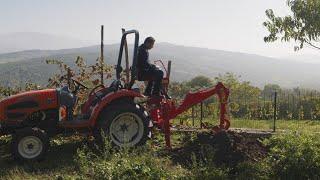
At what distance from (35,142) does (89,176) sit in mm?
2014

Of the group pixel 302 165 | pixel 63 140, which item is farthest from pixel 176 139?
pixel 302 165

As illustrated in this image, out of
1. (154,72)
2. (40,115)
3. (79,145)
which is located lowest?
(79,145)

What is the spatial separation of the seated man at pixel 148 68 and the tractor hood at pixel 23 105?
182 cm

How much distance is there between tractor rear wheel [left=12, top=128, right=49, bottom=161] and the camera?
28.0 ft

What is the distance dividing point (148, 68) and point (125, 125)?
119 cm

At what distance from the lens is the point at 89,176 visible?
7078 mm

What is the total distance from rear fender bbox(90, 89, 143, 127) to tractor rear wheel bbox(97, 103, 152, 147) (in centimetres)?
10

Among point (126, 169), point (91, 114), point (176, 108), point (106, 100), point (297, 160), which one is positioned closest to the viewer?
point (126, 169)

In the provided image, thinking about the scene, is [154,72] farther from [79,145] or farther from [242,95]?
[242,95]

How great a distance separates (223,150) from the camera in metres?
8.48

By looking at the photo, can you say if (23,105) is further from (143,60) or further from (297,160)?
(297,160)

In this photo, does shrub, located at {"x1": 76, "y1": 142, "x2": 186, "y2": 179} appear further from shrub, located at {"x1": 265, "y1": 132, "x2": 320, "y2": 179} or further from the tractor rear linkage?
the tractor rear linkage

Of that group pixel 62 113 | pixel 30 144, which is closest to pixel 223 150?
pixel 62 113

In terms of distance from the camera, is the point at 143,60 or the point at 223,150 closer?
the point at 223,150
